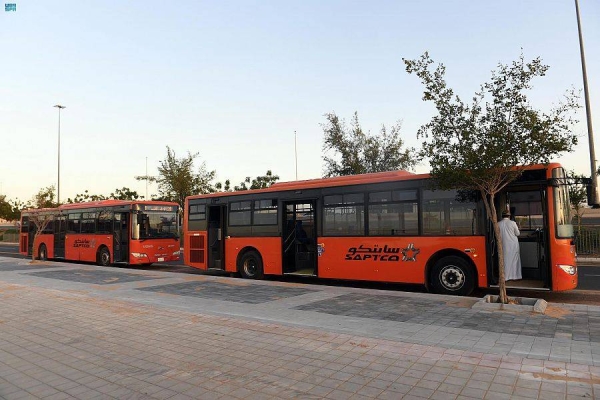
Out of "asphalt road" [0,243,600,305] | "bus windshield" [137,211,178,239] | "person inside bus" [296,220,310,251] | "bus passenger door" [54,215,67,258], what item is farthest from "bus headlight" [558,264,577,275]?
"bus passenger door" [54,215,67,258]

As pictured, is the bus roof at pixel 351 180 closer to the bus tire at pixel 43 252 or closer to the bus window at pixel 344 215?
the bus window at pixel 344 215

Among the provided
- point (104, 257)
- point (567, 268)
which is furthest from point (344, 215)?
point (104, 257)

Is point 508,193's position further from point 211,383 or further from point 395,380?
point 211,383

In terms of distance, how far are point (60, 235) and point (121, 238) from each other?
6.01m

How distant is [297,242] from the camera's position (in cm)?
1350

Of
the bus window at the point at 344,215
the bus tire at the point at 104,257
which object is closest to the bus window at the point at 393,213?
the bus window at the point at 344,215

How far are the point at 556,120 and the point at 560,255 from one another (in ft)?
9.79

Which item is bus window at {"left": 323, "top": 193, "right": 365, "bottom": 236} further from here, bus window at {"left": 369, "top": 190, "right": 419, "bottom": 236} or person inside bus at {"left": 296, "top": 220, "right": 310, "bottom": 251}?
person inside bus at {"left": 296, "top": 220, "right": 310, "bottom": 251}

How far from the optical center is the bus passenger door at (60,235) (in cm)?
2232

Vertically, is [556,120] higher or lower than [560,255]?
higher

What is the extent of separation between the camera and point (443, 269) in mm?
10359

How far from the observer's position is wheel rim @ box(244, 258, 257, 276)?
1418 cm

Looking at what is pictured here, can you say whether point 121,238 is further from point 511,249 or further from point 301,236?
point 511,249

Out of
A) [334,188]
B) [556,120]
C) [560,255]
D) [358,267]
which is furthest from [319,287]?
[556,120]
